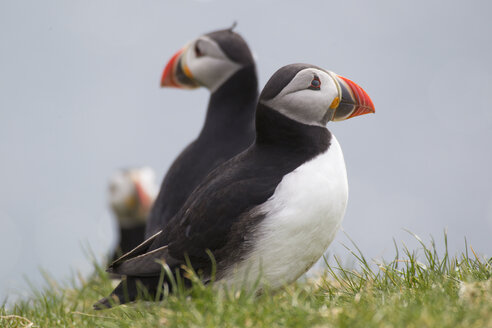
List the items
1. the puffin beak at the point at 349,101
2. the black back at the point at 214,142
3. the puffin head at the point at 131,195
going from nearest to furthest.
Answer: the puffin beak at the point at 349,101
the black back at the point at 214,142
the puffin head at the point at 131,195

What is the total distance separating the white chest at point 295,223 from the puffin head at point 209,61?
1.59 metres

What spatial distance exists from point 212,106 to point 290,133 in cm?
146

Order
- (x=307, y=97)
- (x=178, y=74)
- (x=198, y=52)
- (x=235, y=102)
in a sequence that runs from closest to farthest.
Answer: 1. (x=307, y=97)
2. (x=235, y=102)
3. (x=198, y=52)
4. (x=178, y=74)

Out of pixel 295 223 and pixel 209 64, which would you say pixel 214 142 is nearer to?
pixel 209 64

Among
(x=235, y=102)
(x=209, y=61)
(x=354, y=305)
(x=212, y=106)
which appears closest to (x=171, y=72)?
(x=209, y=61)

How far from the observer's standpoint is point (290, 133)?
3451 millimetres

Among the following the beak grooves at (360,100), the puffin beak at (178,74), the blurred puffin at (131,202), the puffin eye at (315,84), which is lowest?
the blurred puffin at (131,202)

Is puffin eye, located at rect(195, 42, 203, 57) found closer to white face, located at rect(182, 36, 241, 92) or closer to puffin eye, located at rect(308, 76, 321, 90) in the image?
white face, located at rect(182, 36, 241, 92)

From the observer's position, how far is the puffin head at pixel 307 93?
3428mm

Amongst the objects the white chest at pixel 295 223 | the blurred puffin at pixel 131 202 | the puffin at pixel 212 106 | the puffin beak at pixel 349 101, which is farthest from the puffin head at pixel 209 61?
the blurred puffin at pixel 131 202

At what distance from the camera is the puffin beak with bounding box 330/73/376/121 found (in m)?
3.57

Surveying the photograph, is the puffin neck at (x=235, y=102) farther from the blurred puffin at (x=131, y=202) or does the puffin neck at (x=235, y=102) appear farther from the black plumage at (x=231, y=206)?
the blurred puffin at (x=131, y=202)

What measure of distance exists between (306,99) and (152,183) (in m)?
6.13

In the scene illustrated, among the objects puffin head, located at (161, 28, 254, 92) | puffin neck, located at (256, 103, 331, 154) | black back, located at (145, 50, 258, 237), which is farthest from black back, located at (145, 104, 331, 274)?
puffin head, located at (161, 28, 254, 92)
